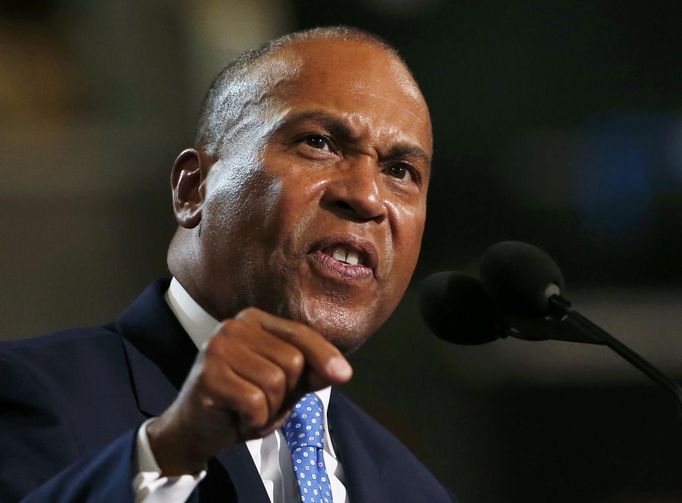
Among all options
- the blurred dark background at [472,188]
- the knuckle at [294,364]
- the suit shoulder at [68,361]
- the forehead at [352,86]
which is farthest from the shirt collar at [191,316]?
the blurred dark background at [472,188]

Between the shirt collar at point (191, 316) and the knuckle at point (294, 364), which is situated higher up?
the shirt collar at point (191, 316)

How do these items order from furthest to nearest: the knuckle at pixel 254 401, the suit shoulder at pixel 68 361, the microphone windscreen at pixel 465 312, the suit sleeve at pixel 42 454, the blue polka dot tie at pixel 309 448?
the microphone windscreen at pixel 465 312
the blue polka dot tie at pixel 309 448
the suit shoulder at pixel 68 361
the suit sleeve at pixel 42 454
the knuckle at pixel 254 401

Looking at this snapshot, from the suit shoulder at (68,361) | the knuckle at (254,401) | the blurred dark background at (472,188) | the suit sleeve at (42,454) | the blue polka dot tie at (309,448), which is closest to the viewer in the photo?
the knuckle at (254,401)

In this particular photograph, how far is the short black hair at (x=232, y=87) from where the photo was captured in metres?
2.13

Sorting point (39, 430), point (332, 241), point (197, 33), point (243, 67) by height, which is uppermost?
point (197, 33)

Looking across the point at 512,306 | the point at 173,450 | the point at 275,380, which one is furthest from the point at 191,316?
the point at 275,380

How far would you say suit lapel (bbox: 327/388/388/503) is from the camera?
2.09 metres

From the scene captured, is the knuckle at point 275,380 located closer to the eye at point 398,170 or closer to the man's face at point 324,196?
the man's face at point 324,196

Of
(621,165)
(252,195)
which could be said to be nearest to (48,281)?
(621,165)

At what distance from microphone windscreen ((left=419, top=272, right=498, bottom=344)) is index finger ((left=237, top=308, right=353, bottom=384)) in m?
0.68

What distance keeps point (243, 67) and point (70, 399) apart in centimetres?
65

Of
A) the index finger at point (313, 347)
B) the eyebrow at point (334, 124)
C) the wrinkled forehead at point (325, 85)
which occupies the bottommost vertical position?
the index finger at point (313, 347)

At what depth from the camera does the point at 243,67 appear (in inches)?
85.7

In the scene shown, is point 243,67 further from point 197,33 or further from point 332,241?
point 197,33
